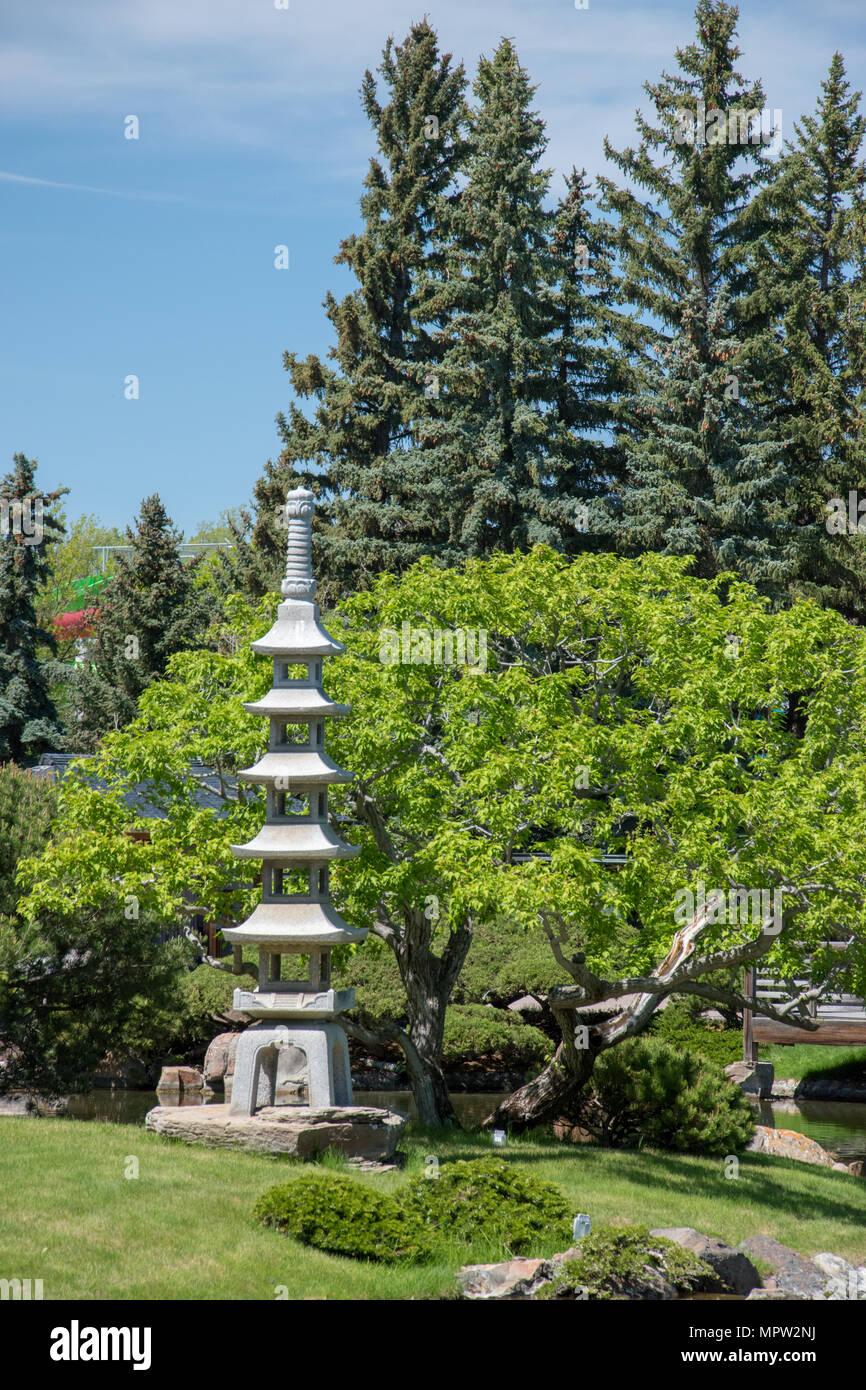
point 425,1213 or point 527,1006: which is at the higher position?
point 425,1213

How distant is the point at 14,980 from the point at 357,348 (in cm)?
2872

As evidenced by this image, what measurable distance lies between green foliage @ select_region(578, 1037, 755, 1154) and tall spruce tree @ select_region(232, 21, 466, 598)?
2248 cm

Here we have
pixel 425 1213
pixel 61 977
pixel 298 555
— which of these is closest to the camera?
pixel 425 1213

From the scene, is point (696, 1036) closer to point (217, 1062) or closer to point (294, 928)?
point (217, 1062)

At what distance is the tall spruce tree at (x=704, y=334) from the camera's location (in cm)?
3812

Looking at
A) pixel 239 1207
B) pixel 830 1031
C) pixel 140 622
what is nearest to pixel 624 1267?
pixel 239 1207

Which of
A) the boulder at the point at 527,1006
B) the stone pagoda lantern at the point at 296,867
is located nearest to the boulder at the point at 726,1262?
the stone pagoda lantern at the point at 296,867

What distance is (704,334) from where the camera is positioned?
130 ft

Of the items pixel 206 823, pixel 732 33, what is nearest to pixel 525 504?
pixel 732 33

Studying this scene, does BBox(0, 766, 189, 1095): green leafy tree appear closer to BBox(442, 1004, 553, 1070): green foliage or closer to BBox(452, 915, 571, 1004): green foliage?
BBox(442, 1004, 553, 1070): green foliage

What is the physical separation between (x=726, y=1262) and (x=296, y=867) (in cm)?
784

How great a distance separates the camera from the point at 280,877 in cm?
1881

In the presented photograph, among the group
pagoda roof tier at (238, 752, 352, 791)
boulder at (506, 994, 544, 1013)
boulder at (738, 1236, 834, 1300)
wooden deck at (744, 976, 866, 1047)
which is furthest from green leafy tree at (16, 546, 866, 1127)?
wooden deck at (744, 976, 866, 1047)

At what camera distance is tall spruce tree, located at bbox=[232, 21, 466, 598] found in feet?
140
